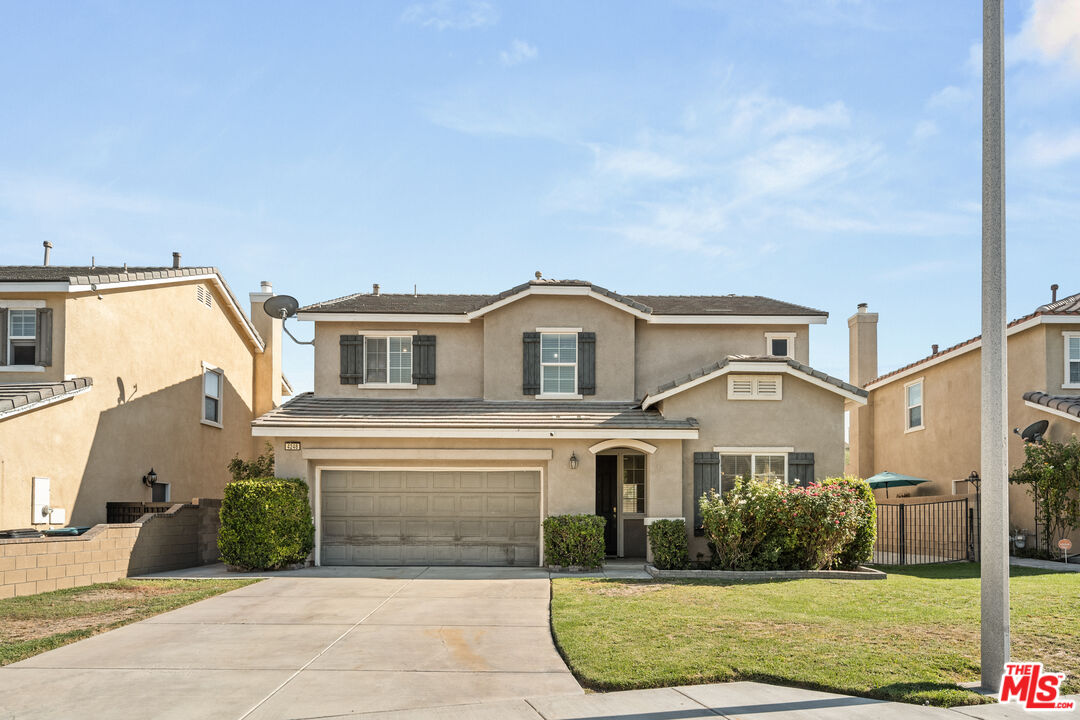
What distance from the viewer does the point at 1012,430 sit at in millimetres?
19922

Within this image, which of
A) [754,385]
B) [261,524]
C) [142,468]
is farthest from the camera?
[142,468]

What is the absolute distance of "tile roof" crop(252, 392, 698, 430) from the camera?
57.4ft

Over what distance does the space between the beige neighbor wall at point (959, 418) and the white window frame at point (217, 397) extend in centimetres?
1853

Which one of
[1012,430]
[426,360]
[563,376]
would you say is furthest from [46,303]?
[1012,430]

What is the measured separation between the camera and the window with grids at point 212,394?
22.5 metres

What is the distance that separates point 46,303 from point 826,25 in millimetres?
14751

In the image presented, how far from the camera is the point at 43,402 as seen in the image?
1596cm

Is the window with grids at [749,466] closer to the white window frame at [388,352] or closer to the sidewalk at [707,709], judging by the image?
the white window frame at [388,352]

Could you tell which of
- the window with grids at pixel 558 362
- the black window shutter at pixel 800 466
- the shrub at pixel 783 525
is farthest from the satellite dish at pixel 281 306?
the black window shutter at pixel 800 466

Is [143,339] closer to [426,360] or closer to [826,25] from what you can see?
[426,360]

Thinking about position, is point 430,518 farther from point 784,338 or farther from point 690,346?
point 784,338

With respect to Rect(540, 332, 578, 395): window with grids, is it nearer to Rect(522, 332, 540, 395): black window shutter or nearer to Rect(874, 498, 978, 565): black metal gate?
Rect(522, 332, 540, 395): black window shutter

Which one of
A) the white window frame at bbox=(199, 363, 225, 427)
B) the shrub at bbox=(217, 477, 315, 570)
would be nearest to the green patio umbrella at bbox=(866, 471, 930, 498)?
the shrub at bbox=(217, 477, 315, 570)

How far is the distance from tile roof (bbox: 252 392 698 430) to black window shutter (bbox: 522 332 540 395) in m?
0.35
